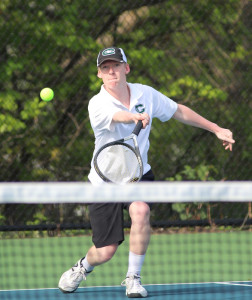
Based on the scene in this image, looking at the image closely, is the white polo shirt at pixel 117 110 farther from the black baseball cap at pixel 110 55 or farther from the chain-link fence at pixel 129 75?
the chain-link fence at pixel 129 75

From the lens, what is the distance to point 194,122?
4.52 meters

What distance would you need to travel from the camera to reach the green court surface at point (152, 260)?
5281mm

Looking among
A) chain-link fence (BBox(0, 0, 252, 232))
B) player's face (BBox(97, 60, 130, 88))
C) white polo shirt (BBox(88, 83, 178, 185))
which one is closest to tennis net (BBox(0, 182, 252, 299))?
chain-link fence (BBox(0, 0, 252, 232))

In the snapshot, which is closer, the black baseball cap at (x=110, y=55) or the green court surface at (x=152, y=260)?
the black baseball cap at (x=110, y=55)

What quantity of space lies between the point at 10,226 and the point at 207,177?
1.98 meters

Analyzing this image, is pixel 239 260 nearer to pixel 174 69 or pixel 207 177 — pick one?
pixel 207 177

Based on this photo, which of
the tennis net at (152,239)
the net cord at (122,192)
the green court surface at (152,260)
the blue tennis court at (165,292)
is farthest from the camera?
the green court surface at (152,260)

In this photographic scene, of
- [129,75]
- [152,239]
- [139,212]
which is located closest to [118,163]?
[139,212]

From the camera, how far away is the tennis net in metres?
3.31

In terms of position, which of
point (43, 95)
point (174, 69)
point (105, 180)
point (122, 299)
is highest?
point (174, 69)

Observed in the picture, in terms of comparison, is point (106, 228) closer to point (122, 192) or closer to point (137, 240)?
point (137, 240)

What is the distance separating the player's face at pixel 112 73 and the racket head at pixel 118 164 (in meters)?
0.33

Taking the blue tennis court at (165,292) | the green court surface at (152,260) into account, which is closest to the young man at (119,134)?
the blue tennis court at (165,292)

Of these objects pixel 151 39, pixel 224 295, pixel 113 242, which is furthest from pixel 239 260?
pixel 151 39
